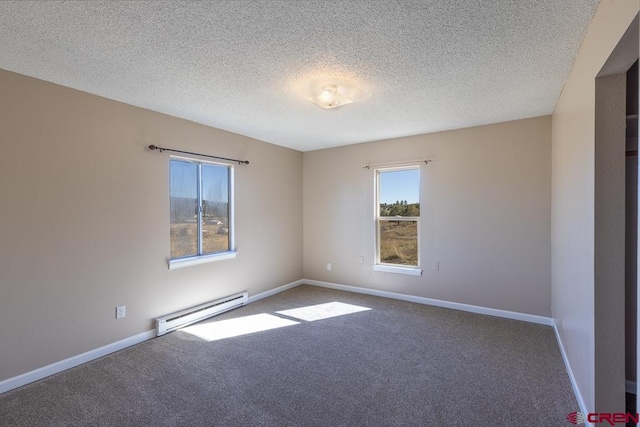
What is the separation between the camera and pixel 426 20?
1.70 metres

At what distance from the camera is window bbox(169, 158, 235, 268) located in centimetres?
346

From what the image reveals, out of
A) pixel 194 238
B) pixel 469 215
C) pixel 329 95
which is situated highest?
pixel 329 95

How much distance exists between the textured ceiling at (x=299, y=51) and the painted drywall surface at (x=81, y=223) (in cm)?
28

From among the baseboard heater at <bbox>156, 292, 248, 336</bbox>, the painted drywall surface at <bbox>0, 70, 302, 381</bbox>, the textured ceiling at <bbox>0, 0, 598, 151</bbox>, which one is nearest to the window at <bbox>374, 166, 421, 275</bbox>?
the textured ceiling at <bbox>0, 0, 598, 151</bbox>

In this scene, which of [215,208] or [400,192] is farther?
[400,192]

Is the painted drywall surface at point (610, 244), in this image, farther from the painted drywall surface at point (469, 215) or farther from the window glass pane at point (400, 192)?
the window glass pane at point (400, 192)

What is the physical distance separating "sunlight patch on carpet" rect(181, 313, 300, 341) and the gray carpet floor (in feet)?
0.28

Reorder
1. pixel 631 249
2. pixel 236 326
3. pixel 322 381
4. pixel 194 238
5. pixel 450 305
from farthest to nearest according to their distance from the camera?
pixel 450 305, pixel 194 238, pixel 236 326, pixel 322 381, pixel 631 249

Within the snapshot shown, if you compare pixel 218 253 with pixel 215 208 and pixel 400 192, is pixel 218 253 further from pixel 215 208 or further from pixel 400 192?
pixel 400 192

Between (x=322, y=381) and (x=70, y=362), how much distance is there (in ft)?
7.25

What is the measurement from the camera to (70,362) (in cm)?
255

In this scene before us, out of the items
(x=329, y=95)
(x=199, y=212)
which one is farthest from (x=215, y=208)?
(x=329, y=95)

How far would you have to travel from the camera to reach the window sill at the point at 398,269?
425cm

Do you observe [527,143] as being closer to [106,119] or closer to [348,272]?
[348,272]
